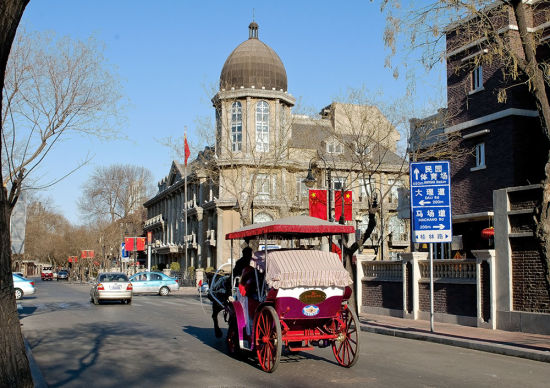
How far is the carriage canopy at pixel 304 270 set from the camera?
34.5 ft

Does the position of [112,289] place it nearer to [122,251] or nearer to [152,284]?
[152,284]

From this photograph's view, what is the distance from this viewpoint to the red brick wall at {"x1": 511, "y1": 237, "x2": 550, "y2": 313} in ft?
52.5

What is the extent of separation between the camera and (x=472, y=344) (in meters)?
14.1

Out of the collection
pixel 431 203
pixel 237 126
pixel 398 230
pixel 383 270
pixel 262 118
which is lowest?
pixel 383 270

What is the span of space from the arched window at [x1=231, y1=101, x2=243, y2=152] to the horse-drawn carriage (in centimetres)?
3769

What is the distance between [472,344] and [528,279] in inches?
134

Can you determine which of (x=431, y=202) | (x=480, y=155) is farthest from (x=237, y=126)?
(x=431, y=202)

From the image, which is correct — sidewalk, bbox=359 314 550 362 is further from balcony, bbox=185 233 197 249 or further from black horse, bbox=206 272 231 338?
balcony, bbox=185 233 197 249

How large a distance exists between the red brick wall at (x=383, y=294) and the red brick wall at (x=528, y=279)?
539cm

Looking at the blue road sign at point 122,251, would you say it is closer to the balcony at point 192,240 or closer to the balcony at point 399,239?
→ the balcony at point 192,240

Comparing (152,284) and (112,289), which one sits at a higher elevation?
(112,289)

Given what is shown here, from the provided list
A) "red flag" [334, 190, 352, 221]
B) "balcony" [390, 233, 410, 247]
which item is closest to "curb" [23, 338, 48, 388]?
"red flag" [334, 190, 352, 221]

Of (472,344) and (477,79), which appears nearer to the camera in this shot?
(472,344)

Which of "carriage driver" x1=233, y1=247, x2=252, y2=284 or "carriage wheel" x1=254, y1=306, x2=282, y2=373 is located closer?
"carriage wheel" x1=254, y1=306, x2=282, y2=373
